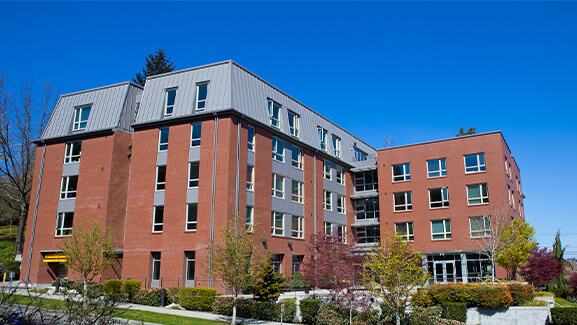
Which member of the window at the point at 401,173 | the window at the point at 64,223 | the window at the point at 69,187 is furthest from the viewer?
the window at the point at 401,173

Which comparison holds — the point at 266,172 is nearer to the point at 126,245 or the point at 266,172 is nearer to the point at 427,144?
the point at 126,245

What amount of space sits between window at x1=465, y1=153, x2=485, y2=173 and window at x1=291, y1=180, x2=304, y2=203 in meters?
13.9

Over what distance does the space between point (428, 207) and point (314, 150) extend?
10919 mm

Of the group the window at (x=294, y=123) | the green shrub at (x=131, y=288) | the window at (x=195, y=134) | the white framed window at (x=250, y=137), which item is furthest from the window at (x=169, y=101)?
the green shrub at (x=131, y=288)

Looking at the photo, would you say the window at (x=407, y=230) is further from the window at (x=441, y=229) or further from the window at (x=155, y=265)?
the window at (x=155, y=265)

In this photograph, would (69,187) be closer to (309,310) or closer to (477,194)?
(309,310)

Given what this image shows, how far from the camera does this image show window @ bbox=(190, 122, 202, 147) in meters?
31.6

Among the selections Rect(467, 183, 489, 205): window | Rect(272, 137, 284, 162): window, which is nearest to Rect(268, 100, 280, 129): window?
Rect(272, 137, 284, 162): window

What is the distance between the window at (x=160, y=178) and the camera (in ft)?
105

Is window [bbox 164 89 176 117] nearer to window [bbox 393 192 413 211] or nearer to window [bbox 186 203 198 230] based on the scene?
window [bbox 186 203 198 230]

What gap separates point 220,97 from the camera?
1228 inches

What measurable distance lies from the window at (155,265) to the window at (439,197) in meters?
22.7

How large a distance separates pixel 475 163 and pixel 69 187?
32.5 m

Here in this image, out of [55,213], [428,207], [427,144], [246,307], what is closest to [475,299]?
[246,307]
